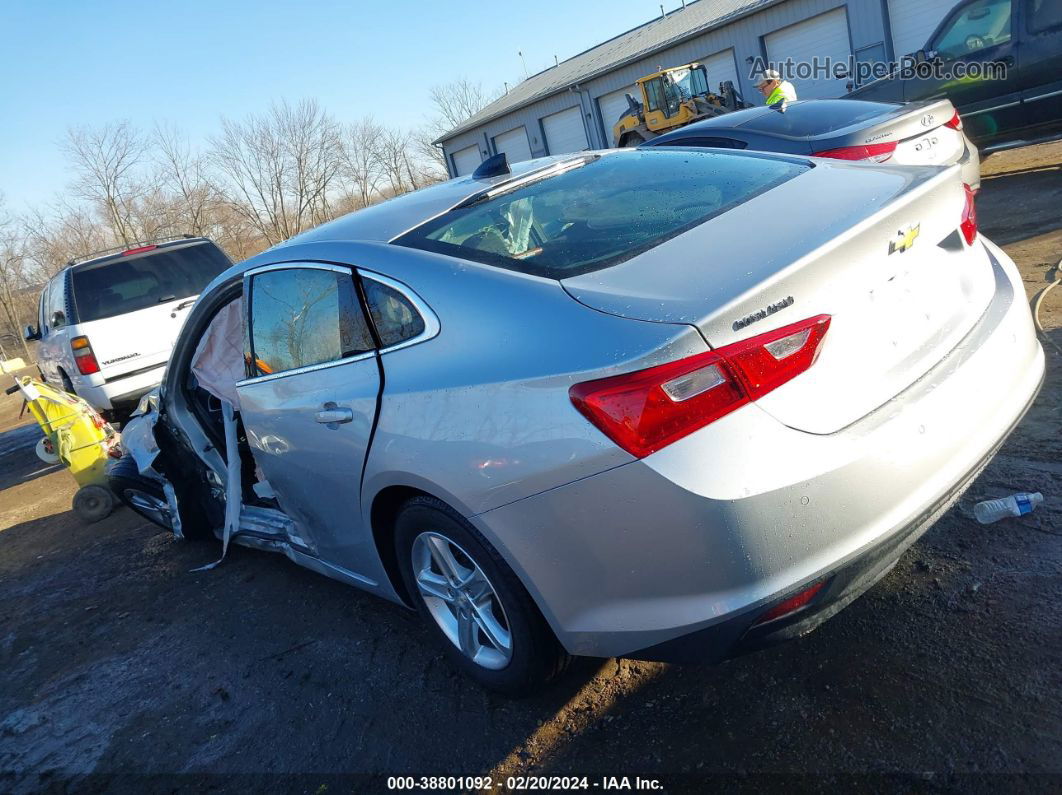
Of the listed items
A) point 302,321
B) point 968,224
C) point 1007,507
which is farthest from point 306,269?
point 1007,507

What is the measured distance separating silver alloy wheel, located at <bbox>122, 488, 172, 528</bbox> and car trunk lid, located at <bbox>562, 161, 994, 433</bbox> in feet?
12.8

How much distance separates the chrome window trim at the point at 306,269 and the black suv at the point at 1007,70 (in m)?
8.68

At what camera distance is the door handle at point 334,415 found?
9.34 feet

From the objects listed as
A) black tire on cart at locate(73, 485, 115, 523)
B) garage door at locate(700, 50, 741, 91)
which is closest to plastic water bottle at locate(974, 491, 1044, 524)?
black tire on cart at locate(73, 485, 115, 523)

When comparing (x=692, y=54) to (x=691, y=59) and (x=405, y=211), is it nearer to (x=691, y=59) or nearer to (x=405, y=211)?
(x=691, y=59)

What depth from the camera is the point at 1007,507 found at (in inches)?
121

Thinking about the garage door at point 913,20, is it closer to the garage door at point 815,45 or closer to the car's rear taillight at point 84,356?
the garage door at point 815,45

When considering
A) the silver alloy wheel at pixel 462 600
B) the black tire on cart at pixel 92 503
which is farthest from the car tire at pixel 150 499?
the silver alloy wheel at pixel 462 600

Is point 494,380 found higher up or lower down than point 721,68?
lower down

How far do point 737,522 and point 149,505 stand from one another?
444 centimetres

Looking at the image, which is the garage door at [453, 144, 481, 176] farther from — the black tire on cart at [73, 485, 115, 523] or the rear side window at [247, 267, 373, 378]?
the rear side window at [247, 267, 373, 378]

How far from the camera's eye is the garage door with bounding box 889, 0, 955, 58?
833 inches

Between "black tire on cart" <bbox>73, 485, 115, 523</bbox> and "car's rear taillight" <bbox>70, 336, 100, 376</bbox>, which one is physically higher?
"car's rear taillight" <bbox>70, 336, 100, 376</bbox>

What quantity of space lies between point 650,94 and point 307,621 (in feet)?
A: 67.2
